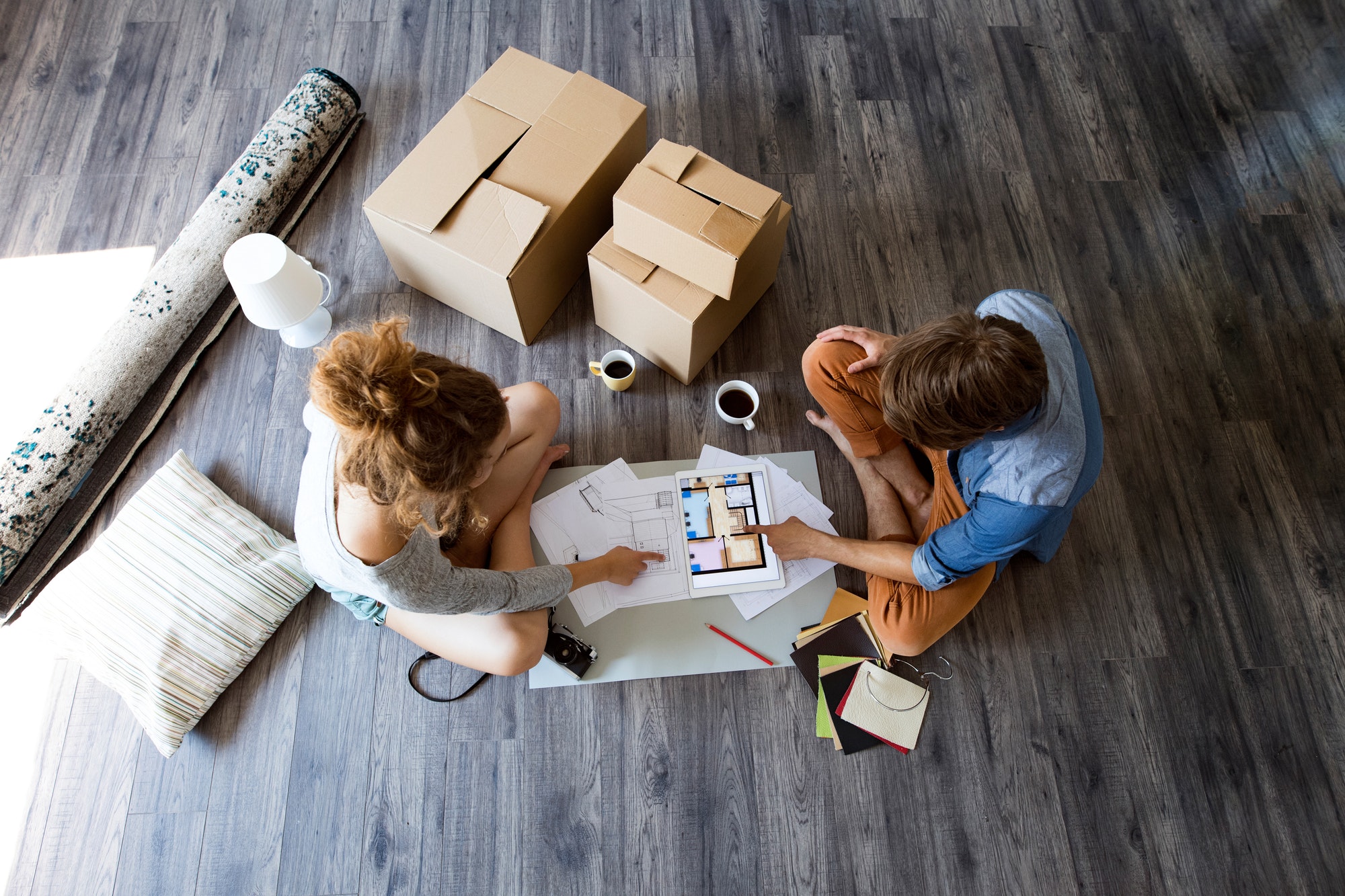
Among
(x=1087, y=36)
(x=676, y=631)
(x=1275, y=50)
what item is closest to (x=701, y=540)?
(x=676, y=631)

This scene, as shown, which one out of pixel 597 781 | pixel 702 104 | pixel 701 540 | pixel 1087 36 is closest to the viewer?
pixel 597 781

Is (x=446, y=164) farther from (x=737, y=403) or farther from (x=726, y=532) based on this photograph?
(x=726, y=532)

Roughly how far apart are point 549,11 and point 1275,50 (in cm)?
227

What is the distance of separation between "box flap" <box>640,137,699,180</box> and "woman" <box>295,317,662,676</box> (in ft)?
1.69

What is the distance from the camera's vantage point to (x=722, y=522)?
1.55 m

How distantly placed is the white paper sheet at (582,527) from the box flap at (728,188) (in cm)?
61

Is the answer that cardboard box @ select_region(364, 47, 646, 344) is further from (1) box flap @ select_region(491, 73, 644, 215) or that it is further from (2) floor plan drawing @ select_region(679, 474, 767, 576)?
(2) floor plan drawing @ select_region(679, 474, 767, 576)

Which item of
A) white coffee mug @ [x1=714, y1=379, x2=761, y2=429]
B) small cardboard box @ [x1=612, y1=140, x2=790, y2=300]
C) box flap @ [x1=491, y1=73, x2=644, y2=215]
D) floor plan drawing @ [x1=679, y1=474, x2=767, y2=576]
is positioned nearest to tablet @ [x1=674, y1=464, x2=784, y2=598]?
floor plan drawing @ [x1=679, y1=474, x2=767, y2=576]

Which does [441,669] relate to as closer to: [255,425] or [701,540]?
[701,540]

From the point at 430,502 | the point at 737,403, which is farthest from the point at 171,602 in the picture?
the point at 737,403

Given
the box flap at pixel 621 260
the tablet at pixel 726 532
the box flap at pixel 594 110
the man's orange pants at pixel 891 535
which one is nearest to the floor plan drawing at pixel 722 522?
the tablet at pixel 726 532

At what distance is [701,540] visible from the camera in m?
1.54

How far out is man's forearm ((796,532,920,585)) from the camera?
136 cm

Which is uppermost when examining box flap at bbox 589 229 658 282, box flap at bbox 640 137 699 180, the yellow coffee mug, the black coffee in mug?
box flap at bbox 640 137 699 180
